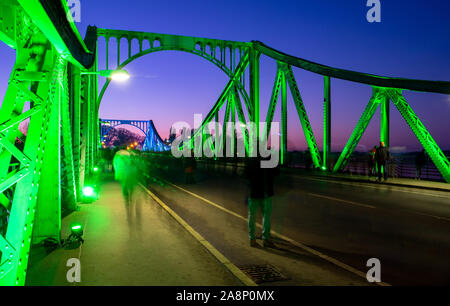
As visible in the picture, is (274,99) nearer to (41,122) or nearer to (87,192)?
(87,192)

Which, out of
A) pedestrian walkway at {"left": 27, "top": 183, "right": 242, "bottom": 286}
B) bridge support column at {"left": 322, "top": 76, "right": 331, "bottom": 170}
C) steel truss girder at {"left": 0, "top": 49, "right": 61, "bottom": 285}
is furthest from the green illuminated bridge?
bridge support column at {"left": 322, "top": 76, "right": 331, "bottom": 170}

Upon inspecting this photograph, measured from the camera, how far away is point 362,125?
18234mm

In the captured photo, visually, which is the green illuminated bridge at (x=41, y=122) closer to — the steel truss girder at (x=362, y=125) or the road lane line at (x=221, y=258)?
the steel truss girder at (x=362, y=125)

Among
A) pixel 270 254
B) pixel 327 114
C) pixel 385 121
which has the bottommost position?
pixel 270 254

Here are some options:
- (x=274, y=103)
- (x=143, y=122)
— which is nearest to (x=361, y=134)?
(x=274, y=103)

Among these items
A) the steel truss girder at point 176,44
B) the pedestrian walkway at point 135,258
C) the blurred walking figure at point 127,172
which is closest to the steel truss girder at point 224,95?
the steel truss girder at point 176,44

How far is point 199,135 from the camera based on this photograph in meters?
49.8

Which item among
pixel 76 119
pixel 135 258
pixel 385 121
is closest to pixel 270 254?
pixel 135 258

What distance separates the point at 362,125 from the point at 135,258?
618 inches

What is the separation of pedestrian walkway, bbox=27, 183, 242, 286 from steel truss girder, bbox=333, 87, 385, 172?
12942 millimetres

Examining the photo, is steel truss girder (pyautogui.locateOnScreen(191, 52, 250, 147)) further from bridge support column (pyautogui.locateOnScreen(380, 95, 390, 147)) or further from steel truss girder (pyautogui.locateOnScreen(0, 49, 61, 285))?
steel truss girder (pyautogui.locateOnScreen(0, 49, 61, 285))

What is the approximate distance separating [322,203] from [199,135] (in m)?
39.7

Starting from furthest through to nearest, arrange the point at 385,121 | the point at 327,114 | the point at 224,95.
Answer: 1. the point at 224,95
2. the point at 327,114
3. the point at 385,121

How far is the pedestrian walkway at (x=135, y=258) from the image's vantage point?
4.55m
